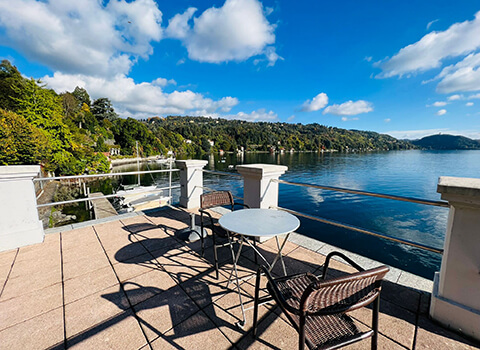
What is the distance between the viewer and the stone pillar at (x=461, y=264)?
1.50 metres

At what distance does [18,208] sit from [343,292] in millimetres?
4226

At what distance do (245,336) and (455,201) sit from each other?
188cm

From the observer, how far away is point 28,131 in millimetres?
22031

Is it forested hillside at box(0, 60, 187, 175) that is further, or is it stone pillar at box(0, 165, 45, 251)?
forested hillside at box(0, 60, 187, 175)

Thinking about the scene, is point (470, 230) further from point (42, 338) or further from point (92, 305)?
point (42, 338)

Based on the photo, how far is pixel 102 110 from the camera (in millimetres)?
62281

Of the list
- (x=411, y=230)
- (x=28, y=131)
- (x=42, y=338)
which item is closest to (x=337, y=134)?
(x=411, y=230)

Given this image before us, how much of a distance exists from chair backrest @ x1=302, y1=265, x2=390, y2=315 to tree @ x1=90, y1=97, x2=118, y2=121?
2933 inches

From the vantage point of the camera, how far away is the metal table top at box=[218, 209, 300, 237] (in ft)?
5.99

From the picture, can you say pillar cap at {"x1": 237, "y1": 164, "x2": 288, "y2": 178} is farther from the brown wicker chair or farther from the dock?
the dock

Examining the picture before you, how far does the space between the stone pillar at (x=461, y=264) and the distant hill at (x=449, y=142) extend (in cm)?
15054

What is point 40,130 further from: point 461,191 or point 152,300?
point 461,191

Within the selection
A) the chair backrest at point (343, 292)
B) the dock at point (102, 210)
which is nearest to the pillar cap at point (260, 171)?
the chair backrest at point (343, 292)

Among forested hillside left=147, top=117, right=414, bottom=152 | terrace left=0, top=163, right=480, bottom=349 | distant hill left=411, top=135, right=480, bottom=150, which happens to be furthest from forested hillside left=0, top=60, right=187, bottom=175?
distant hill left=411, top=135, right=480, bottom=150
